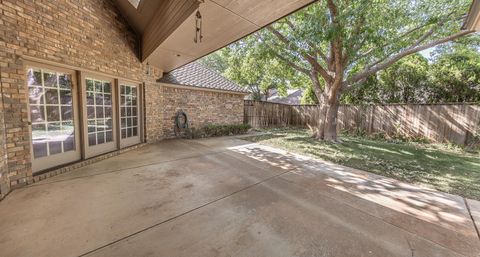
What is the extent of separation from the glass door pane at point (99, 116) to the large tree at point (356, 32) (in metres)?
5.50

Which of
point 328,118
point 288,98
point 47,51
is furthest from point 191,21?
point 288,98

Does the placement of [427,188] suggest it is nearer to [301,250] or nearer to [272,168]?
Answer: [272,168]

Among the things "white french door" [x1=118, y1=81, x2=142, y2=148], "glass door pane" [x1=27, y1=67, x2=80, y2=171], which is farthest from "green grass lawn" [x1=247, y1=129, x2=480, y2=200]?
"glass door pane" [x1=27, y1=67, x2=80, y2=171]

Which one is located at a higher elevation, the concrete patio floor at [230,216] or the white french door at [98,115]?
the white french door at [98,115]

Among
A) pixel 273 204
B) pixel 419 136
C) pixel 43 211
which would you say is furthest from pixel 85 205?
pixel 419 136

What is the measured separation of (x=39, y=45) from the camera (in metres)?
3.12

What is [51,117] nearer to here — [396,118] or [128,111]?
[128,111]

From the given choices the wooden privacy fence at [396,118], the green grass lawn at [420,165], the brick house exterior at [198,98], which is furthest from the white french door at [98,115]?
the wooden privacy fence at [396,118]

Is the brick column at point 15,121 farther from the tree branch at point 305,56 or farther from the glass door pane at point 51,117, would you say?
the tree branch at point 305,56

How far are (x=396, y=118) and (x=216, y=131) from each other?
27.2 feet

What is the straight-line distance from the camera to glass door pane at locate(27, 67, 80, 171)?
325 cm

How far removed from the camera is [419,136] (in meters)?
8.03

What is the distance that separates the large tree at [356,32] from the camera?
482 centimetres

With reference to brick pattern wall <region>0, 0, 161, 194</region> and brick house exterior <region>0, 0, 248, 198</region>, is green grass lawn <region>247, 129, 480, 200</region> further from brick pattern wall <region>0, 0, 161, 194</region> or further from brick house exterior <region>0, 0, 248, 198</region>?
brick pattern wall <region>0, 0, 161, 194</region>
